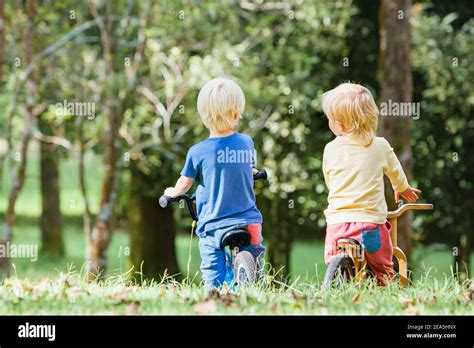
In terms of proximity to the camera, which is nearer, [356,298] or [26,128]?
[356,298]

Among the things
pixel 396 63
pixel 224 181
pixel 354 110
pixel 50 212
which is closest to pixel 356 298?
pixel 224 181

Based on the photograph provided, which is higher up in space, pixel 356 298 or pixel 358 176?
pixel 358 176

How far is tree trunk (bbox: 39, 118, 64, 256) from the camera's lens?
2183 centimetres

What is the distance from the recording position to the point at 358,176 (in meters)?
5.46

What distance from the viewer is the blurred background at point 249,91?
13797mm

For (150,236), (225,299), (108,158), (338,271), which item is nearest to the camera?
(225,299)

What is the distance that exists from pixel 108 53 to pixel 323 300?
921 centimetres

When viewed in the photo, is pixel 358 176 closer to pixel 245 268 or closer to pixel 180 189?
pixel 245 268

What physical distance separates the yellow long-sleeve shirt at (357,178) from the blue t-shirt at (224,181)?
1.59 feet

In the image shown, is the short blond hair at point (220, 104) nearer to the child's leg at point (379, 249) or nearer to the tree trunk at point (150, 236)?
the child's leg at point (379, 249)

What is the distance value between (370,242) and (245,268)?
2.52ft

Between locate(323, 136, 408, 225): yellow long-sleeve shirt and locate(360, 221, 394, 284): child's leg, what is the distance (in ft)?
0.21

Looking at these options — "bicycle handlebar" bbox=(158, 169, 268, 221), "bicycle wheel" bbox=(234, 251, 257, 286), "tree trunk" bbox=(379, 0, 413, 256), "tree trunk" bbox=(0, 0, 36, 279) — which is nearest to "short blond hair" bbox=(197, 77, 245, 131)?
"bicycle handlebar" bbox=(158, 169, 268, 221)

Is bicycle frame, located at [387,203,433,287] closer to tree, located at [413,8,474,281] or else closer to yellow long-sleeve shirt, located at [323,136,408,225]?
yellow long-sleeve shirt, located at [323,136,408,225]
